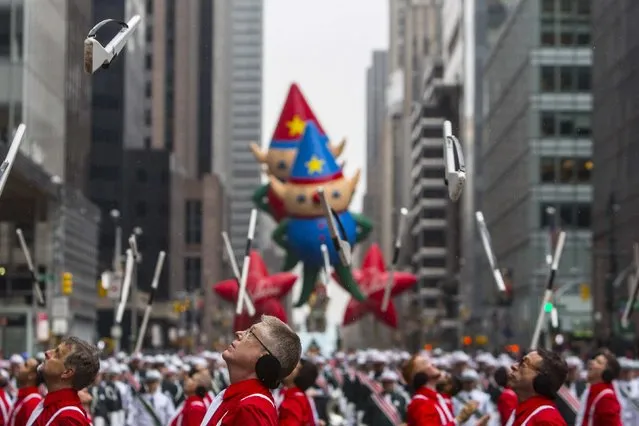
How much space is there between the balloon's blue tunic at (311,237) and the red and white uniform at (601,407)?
36.0 meters

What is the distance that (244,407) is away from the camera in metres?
7.97

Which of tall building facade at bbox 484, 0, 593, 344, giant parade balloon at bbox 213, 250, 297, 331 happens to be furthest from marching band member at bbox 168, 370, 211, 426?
tall building facade at bbox 484, 0, 593, 344

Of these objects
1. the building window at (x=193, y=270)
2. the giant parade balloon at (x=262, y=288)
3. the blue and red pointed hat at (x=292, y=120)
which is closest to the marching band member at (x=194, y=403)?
the giant parade balloon at (x=262, y=288)

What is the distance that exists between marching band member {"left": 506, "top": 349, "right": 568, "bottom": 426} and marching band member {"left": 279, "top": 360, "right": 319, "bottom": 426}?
451cm

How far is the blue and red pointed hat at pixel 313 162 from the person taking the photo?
51625 millimetres

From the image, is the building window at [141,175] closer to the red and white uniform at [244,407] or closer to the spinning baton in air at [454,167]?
the spinning baton in air at [454,167]

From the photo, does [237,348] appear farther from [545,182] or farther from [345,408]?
[545,182]

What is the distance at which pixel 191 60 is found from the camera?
637 ft

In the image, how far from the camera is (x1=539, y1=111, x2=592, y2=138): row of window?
94.1 meters

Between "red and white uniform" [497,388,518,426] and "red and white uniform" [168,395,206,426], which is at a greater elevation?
"red and white uniform" [168,395,206,426]

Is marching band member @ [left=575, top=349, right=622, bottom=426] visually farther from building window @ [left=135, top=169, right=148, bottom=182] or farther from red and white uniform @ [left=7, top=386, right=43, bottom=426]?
building window @ [left=135, top=169, right=148, bottom=182]

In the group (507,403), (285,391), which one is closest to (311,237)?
(507,403)

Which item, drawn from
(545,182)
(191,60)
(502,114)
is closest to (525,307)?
(545,182)

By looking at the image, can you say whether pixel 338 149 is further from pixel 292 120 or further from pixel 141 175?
pixel 141 175
